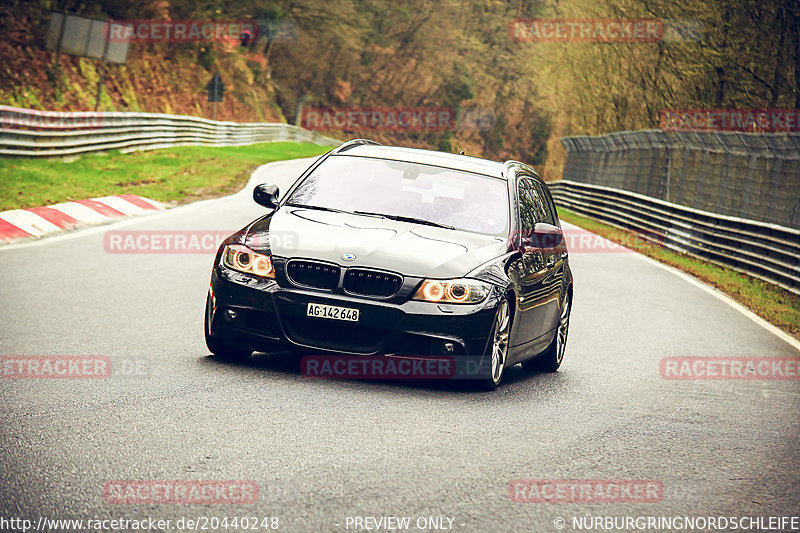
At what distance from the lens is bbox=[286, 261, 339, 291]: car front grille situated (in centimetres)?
768

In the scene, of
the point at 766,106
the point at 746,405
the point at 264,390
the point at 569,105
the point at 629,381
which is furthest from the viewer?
the point at 569,105

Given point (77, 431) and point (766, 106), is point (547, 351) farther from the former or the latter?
point (766, 106)

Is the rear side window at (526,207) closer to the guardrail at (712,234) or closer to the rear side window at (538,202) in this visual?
the rear side window at (538,202)

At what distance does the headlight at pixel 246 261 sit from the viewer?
25.7ft

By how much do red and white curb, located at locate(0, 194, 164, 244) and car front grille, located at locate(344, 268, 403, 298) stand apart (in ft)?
26.8

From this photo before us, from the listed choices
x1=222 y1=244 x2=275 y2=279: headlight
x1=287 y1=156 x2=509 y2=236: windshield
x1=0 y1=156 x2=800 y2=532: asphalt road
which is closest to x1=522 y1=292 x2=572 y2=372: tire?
x1=0 y1=156 x2=800 y2=532: asphalt road

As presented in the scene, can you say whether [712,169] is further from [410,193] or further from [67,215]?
[410,193]

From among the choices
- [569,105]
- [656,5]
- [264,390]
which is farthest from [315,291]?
[569,105]

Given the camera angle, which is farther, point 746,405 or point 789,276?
point 789,276

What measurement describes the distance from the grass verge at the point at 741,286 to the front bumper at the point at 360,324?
299 inches

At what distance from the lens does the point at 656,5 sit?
39.2 meters

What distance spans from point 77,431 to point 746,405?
200 inches

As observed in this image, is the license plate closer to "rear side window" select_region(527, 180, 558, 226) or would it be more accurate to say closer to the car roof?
the car roof

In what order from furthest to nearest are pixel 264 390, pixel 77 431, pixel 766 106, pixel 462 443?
pixel 766 106 < pixel 264 390 < pixel 462 443 < pixel 77 431
